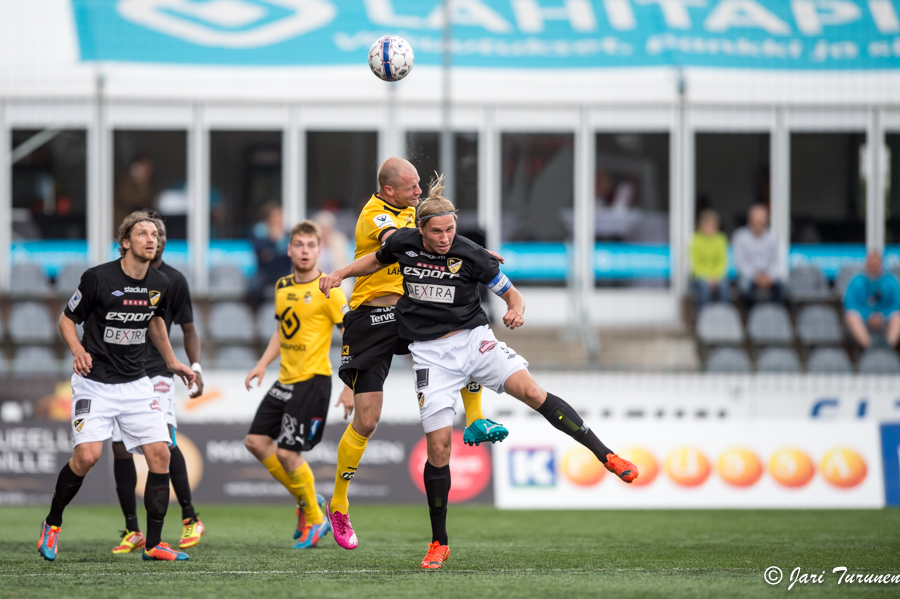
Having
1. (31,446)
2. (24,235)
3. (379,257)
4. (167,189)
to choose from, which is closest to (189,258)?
(167,189)

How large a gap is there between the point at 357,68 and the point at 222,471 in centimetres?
655

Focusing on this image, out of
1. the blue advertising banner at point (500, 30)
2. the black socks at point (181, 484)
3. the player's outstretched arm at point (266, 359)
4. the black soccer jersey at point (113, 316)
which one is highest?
the blue advertising banner at point (500, 30)

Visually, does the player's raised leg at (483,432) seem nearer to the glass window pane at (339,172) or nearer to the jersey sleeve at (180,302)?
the jersey sleeve at (180,302)

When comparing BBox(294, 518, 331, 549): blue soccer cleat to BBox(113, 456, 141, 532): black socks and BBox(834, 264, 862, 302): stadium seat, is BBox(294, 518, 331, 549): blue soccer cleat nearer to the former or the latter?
BBox(113, 456, 141, 532): black socks

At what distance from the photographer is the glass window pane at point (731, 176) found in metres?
15.9

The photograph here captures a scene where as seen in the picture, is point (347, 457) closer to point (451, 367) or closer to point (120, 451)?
point (451, 367)

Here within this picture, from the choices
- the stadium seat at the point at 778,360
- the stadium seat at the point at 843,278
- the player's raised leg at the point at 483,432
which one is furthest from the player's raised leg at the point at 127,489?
the stadium seat at the point at 843,278

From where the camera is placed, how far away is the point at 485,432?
5.98 metres

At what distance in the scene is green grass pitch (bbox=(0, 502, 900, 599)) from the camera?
5227 mm

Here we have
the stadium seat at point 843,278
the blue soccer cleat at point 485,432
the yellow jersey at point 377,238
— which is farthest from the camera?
the stadium seat at point 843,278

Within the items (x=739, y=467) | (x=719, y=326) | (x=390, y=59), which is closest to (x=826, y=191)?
(x=719, y=326)

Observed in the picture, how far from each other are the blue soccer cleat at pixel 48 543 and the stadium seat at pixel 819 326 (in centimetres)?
998

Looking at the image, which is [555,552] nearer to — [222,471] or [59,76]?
[222,471]

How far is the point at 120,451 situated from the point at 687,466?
613cm
